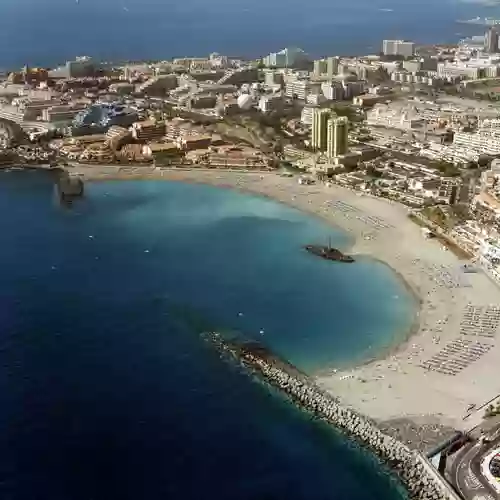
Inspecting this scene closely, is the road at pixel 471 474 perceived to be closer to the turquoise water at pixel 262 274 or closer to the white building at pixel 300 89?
the turquoise water at pixel 262 274

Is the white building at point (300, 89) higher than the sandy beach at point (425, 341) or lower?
higher

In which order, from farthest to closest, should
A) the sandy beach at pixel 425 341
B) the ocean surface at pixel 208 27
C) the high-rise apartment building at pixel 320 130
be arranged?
the ocean surface at pixel 208 27 → the high-rise apartment building at pixel 320 130 → the sandy beach at pixel 425 341

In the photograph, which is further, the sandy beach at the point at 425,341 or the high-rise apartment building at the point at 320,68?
the high-rise apartment building at the point at 320,68

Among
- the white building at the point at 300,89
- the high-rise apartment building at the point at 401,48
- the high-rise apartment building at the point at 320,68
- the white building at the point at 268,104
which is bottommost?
the white building at the point at 268,104

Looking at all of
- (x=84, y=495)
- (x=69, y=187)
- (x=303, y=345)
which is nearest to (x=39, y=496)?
(x=84, y=495)

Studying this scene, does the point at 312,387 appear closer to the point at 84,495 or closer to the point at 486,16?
the point at 84,495

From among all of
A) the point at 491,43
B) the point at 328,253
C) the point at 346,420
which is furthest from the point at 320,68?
the point at 346,420

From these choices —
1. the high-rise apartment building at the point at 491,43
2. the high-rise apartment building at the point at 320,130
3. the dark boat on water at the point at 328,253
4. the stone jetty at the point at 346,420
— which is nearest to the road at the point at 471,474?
the stone jetty at the point at 346,420

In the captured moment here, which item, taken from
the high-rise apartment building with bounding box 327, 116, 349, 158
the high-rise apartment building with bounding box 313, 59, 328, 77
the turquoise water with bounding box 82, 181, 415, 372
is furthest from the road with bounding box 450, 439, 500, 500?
the high-rise apartment building with bounding box 313, 59, 328, 77
